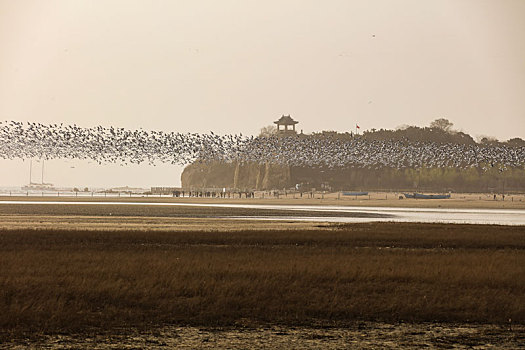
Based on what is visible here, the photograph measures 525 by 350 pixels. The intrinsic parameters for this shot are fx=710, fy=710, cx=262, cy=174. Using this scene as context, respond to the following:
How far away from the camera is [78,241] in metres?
37.8

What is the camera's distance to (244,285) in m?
21.4

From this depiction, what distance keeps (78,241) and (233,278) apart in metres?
17.4

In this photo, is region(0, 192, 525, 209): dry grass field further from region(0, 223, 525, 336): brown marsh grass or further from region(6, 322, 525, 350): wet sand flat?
region(6, 322, 525, 350): wet sand flat

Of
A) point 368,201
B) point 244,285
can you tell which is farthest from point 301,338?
point 368,201

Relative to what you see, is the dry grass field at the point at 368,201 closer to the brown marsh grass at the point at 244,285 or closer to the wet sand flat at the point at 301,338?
the brown marsh grass at the point at 244,285

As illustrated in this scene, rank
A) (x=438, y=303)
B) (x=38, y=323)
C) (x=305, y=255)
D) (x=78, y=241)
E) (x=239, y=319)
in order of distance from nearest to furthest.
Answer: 1. (x=38, y=323)
2. (x=239, y=319)
3. (x=438, y=303)
4. (x=305, y=255)
5. (x=78, y=241)

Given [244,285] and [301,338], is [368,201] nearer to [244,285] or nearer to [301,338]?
[244,285]

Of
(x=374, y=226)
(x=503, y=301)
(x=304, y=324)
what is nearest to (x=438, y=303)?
(x=503, y=301)

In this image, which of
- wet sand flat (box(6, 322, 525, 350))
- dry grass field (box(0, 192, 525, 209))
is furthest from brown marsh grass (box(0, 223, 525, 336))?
dry grass field (box(0, 192, 525, 209))

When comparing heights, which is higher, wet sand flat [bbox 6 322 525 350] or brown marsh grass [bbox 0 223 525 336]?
brown marsh grass [bbox 0 223 525 336]

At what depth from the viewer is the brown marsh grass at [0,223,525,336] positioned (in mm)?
17844

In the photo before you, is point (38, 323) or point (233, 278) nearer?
point (38, 323)

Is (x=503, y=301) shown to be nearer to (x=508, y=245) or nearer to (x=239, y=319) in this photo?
(x=239, y=319)

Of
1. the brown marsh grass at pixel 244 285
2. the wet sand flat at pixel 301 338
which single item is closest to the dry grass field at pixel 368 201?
the brown marsh grass at pixel 244 285
